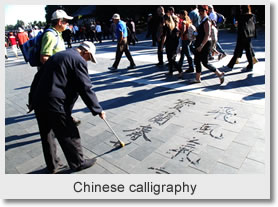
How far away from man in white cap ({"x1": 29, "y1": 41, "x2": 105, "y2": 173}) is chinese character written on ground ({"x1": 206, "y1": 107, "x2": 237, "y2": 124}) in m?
2.22

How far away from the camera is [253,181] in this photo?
2.42 m

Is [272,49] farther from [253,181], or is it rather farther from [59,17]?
[59,17]

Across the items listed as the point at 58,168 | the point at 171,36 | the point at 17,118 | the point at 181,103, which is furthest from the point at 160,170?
the point at 171,36

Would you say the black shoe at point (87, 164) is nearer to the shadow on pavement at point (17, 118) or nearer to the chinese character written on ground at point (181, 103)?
the chinese character written on ground at point (181, 103)

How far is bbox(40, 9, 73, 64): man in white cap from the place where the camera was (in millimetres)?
3213

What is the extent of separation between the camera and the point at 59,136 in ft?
8.18

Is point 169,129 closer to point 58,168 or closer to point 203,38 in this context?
point 58,168

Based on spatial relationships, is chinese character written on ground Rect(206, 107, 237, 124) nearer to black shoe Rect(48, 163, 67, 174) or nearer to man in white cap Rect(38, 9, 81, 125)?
black shoe Rect(48, 163, 67, 174)

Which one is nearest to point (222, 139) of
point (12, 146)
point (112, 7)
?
point (12, 146)

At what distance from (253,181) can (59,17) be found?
11.2 ft

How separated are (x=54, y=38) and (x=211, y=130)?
2.80 meters

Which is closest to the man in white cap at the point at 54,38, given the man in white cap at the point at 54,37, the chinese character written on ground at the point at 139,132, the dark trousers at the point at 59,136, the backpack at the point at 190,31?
the man in white cap at the point at 54,37

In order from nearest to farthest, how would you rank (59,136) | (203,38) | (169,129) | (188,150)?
(59,136), (188,150), (169,129), (203,38)

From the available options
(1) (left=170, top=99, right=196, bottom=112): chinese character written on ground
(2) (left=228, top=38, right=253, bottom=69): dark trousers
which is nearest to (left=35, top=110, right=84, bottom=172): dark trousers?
(1) (left=170, top=99, right=196, bottom=112): chinese character written on ground
